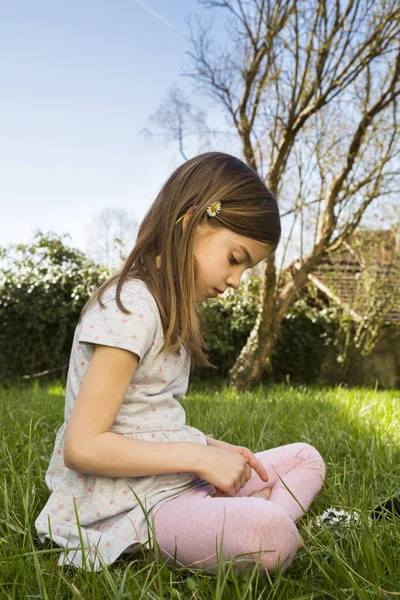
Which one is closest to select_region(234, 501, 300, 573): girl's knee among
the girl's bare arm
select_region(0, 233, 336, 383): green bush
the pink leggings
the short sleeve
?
the pink leggings

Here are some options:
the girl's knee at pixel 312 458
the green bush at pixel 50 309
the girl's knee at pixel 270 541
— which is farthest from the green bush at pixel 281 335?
the girl's knee at pixel 270 541

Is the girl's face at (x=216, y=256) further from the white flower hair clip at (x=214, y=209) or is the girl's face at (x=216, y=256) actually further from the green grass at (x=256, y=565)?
the green grass at (x=256, y=565)

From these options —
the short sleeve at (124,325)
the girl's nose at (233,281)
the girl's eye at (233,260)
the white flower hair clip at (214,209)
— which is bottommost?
the short sleeve at (124,325)

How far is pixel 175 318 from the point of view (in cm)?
159

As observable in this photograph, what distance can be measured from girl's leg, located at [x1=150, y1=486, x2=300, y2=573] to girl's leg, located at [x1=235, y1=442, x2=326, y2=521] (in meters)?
0.38

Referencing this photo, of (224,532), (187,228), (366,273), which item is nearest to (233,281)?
(187,228)

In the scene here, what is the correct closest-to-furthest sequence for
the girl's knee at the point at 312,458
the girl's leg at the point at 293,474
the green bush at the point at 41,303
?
the girl's leg at the point at 293,474 < the girl's knee at the point at 312,458 < the green bush at the point at 41,303

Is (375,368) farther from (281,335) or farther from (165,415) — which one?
(165,415)

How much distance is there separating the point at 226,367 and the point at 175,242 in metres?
6.67

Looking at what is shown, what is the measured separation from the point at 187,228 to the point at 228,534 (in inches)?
31.6

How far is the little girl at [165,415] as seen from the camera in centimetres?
144

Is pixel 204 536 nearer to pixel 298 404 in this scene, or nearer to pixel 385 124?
pixel 298 404

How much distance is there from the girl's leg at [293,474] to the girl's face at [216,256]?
25.0 inches

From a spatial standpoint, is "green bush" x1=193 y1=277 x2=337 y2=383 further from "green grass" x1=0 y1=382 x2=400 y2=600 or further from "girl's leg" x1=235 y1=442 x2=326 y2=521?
"girl's leg" x1=235 y1=442 x2=326 y2=521
